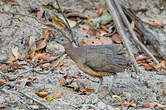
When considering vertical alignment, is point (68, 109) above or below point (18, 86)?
below

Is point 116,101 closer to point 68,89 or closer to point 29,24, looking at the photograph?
point 68,89

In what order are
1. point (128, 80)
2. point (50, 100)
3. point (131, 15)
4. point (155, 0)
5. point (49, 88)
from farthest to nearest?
point (155, 0)
point (131, 15)
point (128, 80)
point (49, 88)
point (50, 100)

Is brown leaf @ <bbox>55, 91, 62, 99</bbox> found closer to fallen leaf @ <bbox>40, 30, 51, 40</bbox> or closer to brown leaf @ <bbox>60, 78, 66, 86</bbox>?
brown leaf @ <bbox>60, 78, 66, 86</bbox>

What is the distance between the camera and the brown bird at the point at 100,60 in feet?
19.5

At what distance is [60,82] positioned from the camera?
6207mm

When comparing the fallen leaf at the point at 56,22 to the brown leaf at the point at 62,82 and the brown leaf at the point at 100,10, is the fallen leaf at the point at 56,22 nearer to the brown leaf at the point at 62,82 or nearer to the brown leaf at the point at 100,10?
the brown leaf at the point at 100,10

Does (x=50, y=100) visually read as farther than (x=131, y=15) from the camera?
No

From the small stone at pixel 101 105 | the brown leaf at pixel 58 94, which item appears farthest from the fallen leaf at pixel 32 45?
the small stone at pixel 101 105

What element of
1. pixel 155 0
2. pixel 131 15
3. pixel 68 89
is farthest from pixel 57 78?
pixel 155 0

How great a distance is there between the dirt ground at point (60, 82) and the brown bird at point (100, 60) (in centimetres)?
39

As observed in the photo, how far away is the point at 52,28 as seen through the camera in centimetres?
778

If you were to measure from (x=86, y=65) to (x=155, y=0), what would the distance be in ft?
13.2

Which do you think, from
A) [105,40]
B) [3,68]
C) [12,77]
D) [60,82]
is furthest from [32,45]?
[105,40]

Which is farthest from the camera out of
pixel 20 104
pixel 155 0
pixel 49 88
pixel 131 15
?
pixel 155 0
